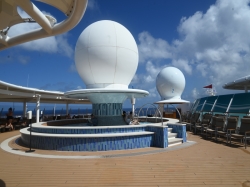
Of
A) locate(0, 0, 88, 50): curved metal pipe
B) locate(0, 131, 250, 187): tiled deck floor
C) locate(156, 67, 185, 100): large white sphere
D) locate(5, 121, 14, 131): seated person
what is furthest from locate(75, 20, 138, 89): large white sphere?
locate(156, 67, 185, 100): large white sphere

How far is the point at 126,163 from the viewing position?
6.23 metres

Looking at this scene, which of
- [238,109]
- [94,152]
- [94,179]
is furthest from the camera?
[238,109]

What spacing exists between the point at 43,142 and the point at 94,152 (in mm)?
2289

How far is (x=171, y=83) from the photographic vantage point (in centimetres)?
2514

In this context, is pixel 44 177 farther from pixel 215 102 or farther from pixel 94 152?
A: pixel 215 102

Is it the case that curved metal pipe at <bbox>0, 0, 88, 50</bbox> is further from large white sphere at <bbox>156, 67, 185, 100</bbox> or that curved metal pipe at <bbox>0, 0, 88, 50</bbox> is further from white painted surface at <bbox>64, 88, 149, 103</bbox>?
large white sphere at <bbox>156, 67, 185, 100</bbox>

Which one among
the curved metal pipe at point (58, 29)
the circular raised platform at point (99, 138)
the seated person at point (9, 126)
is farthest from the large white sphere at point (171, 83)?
the curved metal pipe at point (58, 29)

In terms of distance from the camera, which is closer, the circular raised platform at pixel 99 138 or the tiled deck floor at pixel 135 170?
the tiled deck floor at pixel 135 170

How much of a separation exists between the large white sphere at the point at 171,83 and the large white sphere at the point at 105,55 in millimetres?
13745

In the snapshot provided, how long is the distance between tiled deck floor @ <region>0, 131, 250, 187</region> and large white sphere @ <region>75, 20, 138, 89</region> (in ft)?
19.3

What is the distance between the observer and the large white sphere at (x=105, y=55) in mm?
11531

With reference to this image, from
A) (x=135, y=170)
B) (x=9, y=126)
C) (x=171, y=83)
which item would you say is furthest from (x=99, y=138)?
(x=171, y=83)

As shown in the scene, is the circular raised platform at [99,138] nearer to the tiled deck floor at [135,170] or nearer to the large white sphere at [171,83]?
the tiled deck floor at [135,170]

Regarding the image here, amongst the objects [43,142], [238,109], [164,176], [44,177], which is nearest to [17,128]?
[43,142]
